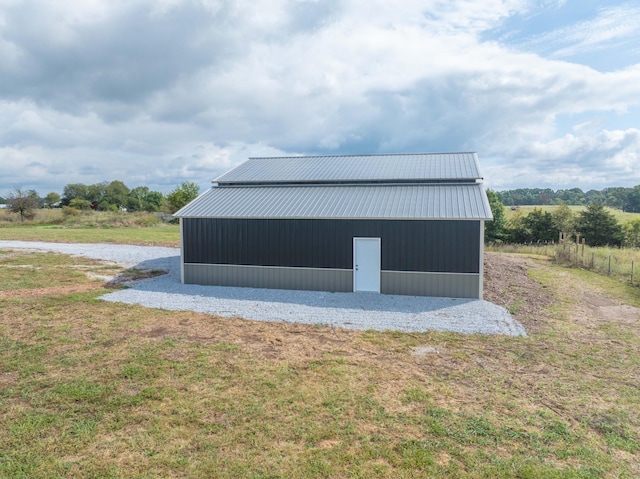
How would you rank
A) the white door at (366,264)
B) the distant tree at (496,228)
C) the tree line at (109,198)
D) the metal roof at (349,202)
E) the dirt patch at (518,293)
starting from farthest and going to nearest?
1. the tree line at (109,198)
2. the distant tree at (496,228)
3. the white door at (366,264)
4. the metal roof at (349,202)
5. the dirt patch at (518,293)

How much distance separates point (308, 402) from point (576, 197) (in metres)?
93.6

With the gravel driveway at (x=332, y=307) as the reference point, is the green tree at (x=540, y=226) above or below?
above

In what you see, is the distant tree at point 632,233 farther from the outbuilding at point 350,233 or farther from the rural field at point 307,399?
the rural field at point 307,399

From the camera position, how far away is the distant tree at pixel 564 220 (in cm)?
2962

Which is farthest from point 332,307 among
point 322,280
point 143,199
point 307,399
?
point 143,199

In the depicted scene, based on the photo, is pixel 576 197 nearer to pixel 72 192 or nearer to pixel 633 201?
pixel 633 201

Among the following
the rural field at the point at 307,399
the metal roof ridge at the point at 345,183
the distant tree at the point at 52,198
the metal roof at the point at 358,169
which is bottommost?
the rural field at the point at 307,399

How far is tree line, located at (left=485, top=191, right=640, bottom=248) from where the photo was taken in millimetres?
28109

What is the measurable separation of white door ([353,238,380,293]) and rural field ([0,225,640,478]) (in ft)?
12.5

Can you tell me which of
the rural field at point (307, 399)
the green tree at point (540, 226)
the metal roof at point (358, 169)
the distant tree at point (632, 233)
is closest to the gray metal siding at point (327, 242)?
the rural field at point (307, 399)

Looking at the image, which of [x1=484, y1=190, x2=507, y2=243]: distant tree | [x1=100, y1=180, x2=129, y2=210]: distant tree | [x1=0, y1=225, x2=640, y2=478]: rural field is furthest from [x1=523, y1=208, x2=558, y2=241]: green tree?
[x1=100, y1=180, x2=129, y2=210]: distant tree

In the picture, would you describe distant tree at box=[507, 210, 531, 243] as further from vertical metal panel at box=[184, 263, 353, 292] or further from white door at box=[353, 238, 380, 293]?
vertical metal panel at box=[184, 263, 353, 292]

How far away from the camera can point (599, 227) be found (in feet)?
92.9

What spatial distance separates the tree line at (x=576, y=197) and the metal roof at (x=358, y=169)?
45746 millimetres
